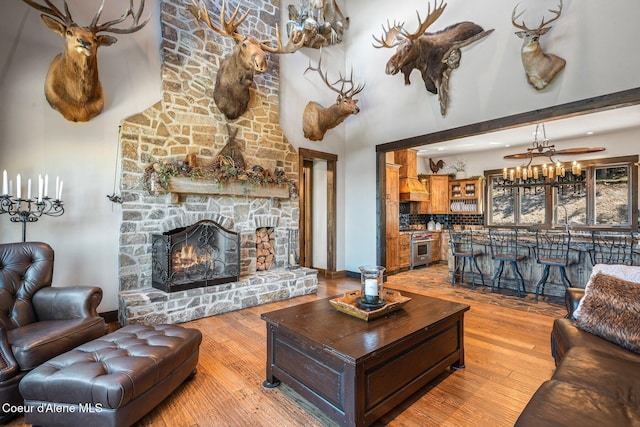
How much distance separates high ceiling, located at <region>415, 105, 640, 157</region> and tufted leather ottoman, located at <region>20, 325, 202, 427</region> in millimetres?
6383

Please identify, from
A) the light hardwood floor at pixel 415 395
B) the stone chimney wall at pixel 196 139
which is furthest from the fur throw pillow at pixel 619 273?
the stone chimney wall at pixel 196 139

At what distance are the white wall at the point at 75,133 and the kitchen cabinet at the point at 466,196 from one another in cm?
747

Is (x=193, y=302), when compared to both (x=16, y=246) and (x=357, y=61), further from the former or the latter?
(x=357, y=61)

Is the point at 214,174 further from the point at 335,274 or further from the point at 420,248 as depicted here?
the point at 420,248

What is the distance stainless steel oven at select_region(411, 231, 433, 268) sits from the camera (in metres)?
7.10

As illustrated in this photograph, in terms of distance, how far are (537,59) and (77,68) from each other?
536 centimetres

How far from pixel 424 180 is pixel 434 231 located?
4.99 ft

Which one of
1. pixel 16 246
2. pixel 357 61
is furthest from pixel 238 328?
pixel 357 61

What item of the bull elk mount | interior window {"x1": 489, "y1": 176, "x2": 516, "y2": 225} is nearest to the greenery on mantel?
the bull elk mount

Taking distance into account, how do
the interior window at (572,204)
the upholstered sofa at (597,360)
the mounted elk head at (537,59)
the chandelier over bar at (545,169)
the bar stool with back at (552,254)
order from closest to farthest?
the upholstered sofa at (597,360) → the mounted elk head at (537,59) → the bar stool with back at (552,254) → the chandelier over bar at (545,169) → the interior window at (572,204)

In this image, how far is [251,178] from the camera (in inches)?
185

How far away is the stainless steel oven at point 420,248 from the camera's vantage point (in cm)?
710

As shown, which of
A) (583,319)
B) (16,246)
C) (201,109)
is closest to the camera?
(583,319)

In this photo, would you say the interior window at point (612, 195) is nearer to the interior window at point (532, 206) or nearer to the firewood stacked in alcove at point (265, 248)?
the interior window at point (532, 206)
